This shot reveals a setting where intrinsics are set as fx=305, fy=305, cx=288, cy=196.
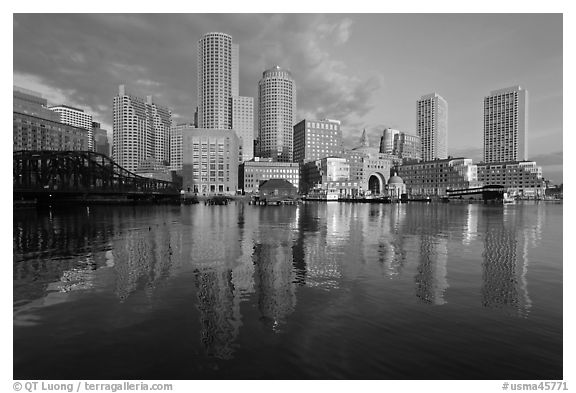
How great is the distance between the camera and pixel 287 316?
13805 millimetres

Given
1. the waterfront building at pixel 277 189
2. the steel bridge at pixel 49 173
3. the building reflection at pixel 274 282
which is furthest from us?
the waterfront building at pixel 277 189

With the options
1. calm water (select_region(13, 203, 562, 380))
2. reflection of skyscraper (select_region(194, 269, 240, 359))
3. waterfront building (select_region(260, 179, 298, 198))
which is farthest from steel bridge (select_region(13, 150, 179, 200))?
reflection of skyscraper (select_region(194, 269, 240, 359))

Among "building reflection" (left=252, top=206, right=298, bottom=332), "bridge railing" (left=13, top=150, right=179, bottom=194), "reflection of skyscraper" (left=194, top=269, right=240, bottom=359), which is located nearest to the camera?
"reflection of skyscraper" (left=194, top=269, right=240, bottom=359)

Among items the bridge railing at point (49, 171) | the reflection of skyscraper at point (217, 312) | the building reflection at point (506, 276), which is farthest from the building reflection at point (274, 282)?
the bridge railing at point (49, 171)

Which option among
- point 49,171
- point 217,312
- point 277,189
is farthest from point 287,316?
point 49,171

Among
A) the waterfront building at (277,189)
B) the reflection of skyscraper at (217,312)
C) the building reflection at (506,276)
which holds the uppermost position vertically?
the waterfront building at (277,189)

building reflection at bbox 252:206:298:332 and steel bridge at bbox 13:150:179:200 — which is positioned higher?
steel bridge at bbox 13:150:179:200

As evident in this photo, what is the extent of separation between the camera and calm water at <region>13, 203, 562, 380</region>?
33.3 ft

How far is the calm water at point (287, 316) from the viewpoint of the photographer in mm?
10156

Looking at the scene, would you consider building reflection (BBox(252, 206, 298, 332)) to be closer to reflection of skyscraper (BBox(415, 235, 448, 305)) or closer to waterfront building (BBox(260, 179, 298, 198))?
reflection of skyscraper (BBox(415, 235, 448, 305))

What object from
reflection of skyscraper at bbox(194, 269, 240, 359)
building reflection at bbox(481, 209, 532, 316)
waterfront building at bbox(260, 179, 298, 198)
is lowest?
building reflection at bbox(481, 209, 532, 316)

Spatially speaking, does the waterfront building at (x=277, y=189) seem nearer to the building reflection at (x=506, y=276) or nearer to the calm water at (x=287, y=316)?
the building reflection at (x=506, y=276)

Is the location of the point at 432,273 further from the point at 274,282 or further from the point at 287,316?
the point at 287,316

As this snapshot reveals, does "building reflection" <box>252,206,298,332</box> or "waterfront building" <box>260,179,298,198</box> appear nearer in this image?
"building reflection" <box>252,206,298,332</box>
